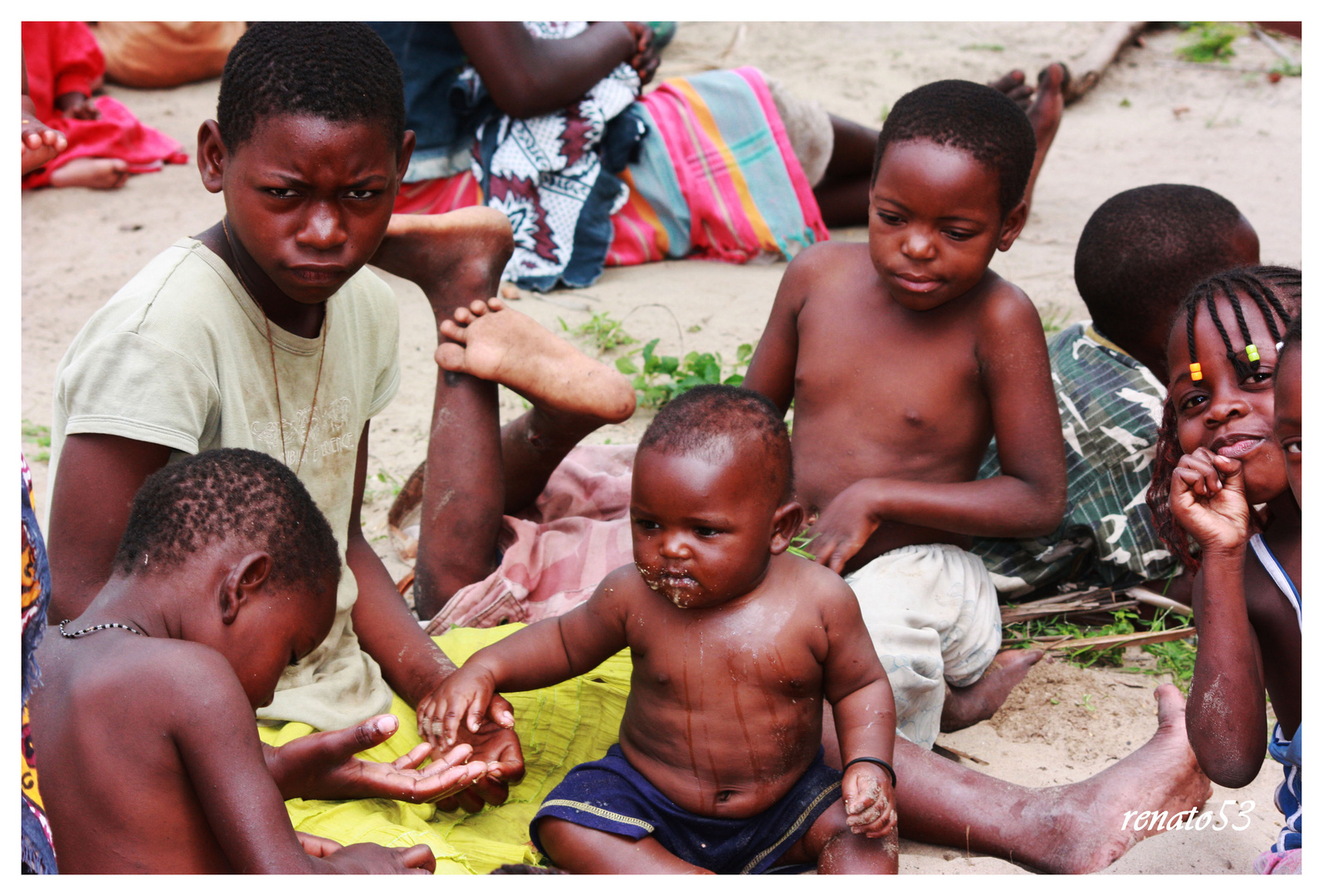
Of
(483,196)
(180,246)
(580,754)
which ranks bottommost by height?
(580,754)

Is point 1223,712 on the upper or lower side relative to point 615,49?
lower

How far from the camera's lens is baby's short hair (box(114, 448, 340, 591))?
1697 mm

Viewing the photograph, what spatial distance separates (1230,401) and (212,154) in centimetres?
187

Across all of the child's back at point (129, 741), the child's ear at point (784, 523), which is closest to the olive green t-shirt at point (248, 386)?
the child's back at point (129, 741)

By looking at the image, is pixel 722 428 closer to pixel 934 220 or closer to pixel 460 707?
pixel 460 707

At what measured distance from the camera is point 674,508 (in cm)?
201

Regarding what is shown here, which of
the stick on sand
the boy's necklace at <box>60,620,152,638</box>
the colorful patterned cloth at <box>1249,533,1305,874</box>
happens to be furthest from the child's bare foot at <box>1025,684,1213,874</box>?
the stick on sand

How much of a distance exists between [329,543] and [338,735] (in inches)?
13.0

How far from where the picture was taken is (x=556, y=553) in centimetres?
294

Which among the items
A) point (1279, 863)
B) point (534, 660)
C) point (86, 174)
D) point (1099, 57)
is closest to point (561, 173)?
point (86, 174)

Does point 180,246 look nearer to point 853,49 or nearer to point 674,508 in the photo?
point 674,508

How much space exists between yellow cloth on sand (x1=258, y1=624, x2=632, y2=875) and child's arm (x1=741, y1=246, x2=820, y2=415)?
786mm

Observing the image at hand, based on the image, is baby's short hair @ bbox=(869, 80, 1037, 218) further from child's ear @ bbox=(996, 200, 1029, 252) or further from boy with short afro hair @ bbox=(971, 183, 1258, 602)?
boy with short afro hair @ bbox=(971, 183, 1258, 602)

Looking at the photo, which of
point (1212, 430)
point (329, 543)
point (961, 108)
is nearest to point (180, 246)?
point (329, 543)
